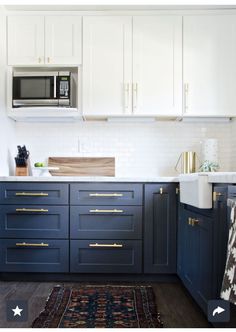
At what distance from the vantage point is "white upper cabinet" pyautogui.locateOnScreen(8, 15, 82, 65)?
118 inches

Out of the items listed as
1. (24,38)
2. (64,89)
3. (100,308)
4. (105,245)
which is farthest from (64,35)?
(100,308)

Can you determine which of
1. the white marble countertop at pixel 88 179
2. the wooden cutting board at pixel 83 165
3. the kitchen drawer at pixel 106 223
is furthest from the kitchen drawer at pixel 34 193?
the wooden cutting board at pixel 83 165

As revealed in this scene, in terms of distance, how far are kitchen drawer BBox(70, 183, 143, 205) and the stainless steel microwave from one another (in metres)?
0.81

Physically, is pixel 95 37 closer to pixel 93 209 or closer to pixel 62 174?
pixel 62 174

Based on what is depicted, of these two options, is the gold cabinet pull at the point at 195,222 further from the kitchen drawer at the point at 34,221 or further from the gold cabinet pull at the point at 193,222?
the kitchen drawer at the point at 34,221

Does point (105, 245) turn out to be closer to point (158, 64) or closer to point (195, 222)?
point (195, 222)

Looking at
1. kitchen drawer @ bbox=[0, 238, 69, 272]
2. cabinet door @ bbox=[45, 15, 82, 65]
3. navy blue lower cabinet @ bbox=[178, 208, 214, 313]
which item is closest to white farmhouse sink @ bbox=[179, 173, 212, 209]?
navy blue lower cabinet @ bbox=[178, 208, 214, 313]

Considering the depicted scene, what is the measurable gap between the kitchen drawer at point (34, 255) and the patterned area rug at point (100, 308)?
206 millimetres

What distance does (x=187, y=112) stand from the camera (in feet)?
9.77

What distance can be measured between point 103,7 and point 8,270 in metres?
2.41

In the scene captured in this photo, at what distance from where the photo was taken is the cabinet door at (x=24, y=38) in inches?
118

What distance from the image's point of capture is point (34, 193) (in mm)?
2682

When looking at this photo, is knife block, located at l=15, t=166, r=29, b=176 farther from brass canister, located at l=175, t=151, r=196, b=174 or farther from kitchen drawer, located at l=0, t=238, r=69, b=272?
brass canister, located at l=175, t=151, r=196, b=174

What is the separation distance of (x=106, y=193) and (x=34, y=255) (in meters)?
0.77
